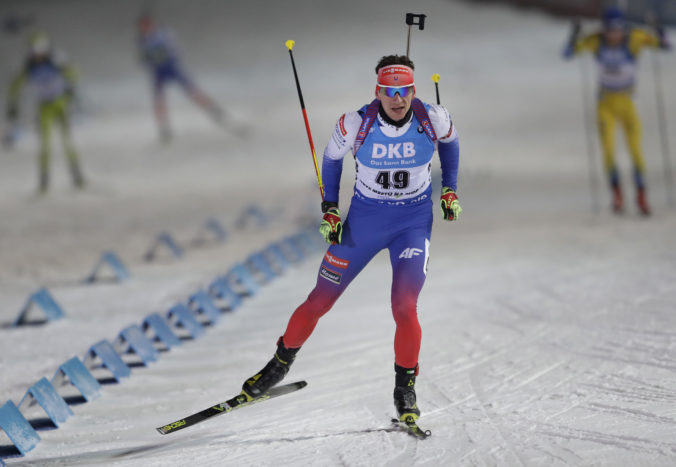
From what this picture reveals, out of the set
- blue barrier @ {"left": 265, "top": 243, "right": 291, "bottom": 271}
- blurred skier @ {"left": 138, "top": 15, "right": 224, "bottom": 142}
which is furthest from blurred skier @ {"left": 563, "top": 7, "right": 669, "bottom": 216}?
blurred skier @ {"left": 138, "top": 15, "right": 224, "bottom": 142}

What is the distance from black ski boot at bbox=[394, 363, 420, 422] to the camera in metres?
4.21

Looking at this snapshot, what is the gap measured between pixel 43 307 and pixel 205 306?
144cm

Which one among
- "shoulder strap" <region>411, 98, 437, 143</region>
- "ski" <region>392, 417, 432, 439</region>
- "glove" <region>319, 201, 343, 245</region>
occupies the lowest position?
"ski" <region>392, 417, 432, 439</region>

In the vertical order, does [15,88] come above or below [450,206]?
above

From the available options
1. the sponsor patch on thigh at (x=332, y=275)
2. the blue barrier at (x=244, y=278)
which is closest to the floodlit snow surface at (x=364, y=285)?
the blue barrier at (x=244, y=278)

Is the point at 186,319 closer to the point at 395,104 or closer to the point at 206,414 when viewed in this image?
the point at 206,414

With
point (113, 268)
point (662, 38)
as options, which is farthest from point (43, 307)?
point (662, 38)

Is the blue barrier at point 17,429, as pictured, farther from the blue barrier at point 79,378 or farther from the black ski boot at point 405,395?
the black ski boot at point 405,395

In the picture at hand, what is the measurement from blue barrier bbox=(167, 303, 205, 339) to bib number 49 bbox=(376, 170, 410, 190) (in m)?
2.99

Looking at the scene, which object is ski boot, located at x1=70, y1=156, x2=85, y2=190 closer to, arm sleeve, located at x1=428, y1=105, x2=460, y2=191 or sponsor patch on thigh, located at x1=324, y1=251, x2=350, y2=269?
sponsor patch on thigh, located at x1=324, y1=251, x2=350, y2=269

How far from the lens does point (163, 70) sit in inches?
805

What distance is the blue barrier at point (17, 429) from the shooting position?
14.3ft

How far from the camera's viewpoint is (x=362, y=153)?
14.1 ft

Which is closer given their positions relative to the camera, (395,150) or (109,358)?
(395,150)
